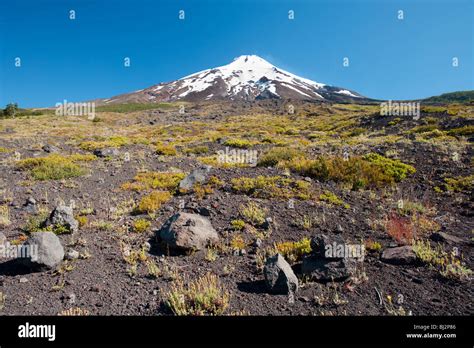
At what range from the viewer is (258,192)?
10039 millimetres

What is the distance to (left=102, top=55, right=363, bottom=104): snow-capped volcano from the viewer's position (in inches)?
5743

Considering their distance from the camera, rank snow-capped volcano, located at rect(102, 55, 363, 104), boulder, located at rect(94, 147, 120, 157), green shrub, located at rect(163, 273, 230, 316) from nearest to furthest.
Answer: green shrub, located at rect(163, 273, 230, 316), boulder, located at rect(94, 147, 120, 157), snow-capped volcano, located at rect(102, 55, 363, 104)

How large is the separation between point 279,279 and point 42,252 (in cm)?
468

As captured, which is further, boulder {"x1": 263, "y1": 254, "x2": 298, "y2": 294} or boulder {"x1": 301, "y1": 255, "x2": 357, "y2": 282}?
boulder {"x1": 301, "y1": 255, "x2": 357, "y2": 282}

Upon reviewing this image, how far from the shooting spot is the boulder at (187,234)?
6551 millimetres

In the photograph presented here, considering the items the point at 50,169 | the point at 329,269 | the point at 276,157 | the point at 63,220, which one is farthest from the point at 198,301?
the point at 50,169

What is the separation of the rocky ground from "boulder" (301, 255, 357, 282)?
19 mm

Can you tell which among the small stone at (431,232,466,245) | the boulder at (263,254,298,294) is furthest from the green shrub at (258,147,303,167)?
the boulder at (263,254,298,294)

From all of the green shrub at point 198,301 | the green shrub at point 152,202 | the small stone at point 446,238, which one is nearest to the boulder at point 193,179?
the green shrub at point 152,202

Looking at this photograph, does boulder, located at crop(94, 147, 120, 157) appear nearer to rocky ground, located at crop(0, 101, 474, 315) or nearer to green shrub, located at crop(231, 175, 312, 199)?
rocky ground, located at crop(0, 101, 474, 315)

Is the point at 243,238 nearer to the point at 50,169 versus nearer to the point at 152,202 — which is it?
the point at 152,202
